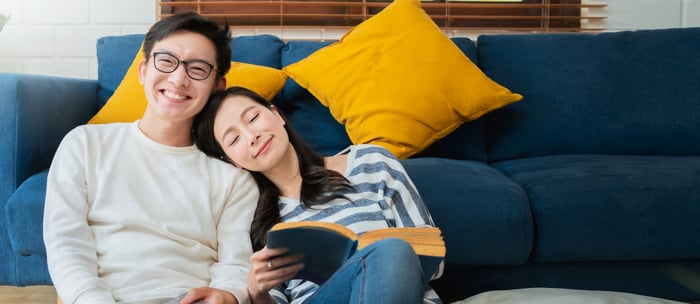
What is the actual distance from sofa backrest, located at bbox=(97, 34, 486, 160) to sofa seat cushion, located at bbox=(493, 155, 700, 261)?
0.49m

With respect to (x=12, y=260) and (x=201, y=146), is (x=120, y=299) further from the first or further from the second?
(x=12, y=260)

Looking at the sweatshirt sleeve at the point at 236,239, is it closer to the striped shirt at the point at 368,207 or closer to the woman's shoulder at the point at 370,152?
the striped shirt at the point at 368,207

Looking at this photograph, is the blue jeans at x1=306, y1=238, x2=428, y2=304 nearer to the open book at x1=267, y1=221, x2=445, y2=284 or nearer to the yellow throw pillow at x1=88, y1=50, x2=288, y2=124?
the open book at x1=267, y1=221, x2=445, y2=284

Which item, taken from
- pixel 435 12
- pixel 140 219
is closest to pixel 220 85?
pixel 140 219

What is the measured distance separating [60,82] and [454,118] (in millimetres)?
1135

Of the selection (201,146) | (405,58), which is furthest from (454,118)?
(201,146)

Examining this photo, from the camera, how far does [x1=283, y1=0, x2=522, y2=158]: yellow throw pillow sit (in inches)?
76.1

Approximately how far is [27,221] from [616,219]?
1.37 m

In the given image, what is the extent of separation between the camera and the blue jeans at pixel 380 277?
2.83ft

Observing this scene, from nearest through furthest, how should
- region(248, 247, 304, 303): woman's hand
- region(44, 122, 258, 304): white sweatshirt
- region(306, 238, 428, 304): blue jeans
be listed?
region(306, 238, 428, 304): blue jeans → region(248, 247, 304, 303): woman's hand → region(44, 122, 258, 304): white sweatshirt

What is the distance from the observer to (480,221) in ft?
5.13

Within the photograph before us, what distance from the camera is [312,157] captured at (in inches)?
54.6

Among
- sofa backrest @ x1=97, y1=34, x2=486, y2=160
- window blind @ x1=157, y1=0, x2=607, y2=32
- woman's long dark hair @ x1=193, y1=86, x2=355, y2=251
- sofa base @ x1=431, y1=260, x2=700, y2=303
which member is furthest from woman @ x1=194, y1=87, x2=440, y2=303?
window blind @ x1=157, y1=0, x2=607, y2=32

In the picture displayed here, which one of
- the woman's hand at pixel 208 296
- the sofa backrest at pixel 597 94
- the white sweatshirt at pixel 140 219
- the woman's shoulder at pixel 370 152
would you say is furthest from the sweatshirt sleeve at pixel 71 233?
the sofa backrest at pixel 597 94
